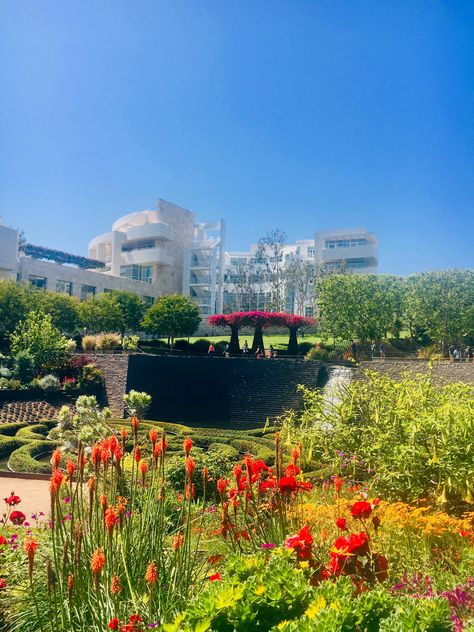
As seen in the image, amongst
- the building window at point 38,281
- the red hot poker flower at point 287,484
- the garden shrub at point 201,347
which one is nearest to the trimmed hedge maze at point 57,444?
the red hot poker flower at point 287,484

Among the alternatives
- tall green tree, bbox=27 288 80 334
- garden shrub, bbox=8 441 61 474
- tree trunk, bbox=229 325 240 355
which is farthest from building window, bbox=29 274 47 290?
garden shrub, bbox=8 441 61 474

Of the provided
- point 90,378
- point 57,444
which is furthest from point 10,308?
point 57,444

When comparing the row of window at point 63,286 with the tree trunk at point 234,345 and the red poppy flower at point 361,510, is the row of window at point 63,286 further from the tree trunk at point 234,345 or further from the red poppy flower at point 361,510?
the red poppy flower at point 361,510

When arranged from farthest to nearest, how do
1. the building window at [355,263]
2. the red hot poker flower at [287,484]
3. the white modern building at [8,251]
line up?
the building window at [355,263] < the white modern building at [8,251] < the red hot poker flower at [287,484]

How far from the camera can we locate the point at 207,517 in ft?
22.3

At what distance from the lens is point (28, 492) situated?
1029 centimetres

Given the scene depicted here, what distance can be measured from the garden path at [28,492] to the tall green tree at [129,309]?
36.8 m

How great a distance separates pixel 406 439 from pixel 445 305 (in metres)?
27.0

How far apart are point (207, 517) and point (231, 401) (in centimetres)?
1699

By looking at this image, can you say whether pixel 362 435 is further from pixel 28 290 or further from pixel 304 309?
pixel 304 309

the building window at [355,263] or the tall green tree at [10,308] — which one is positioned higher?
the building window at [355,263]

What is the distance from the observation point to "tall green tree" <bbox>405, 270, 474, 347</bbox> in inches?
1270

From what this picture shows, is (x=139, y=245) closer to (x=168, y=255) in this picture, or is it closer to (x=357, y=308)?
(x=168, y=255)

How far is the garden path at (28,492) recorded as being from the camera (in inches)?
354
